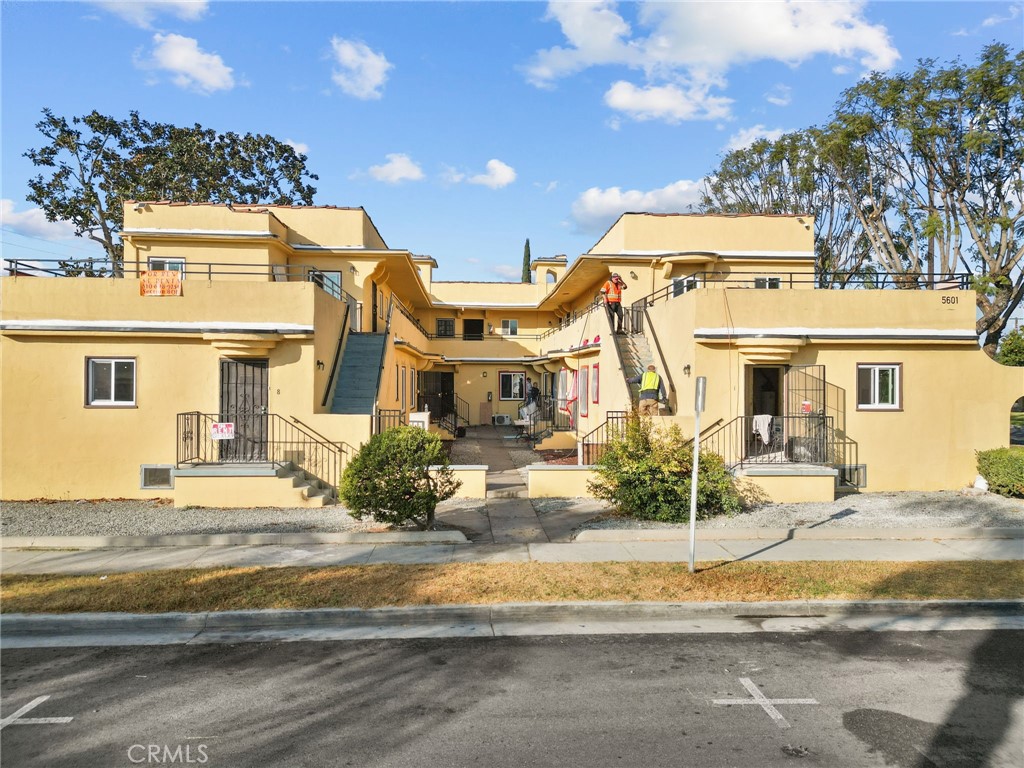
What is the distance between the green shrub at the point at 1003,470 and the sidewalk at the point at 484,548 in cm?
351

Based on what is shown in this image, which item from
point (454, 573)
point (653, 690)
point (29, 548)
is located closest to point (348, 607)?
point (454, 573)

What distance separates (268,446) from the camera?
44.4 ft

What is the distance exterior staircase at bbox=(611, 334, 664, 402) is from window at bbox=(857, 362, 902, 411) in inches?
200

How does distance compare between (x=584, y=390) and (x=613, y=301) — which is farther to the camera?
(x=584, y=390)

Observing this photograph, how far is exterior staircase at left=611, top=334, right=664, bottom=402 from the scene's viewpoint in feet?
54.1

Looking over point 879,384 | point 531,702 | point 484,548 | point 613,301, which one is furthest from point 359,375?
point 879,384

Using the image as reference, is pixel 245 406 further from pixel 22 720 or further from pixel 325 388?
pixel 22 720

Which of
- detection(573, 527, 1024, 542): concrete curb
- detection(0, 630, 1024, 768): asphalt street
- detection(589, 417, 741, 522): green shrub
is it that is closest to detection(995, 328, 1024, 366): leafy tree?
detection(573, 527, 1024, 542): concrete curb

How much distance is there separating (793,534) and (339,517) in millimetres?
8142

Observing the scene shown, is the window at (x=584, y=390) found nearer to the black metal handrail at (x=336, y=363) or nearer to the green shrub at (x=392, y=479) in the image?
the black metal handrail at (x=336, y=363)

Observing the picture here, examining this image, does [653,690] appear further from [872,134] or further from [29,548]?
[872,134]

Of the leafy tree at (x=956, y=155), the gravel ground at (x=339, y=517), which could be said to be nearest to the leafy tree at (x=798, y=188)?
the leafy tree at (x=956, y=155)

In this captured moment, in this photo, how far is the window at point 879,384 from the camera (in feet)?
47.7

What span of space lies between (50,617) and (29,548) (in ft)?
12.2
